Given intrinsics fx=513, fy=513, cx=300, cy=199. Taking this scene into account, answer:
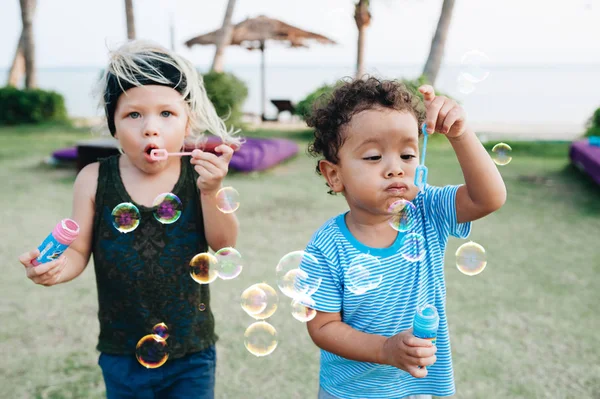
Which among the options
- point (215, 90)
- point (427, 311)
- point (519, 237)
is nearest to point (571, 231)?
point (519, 237)

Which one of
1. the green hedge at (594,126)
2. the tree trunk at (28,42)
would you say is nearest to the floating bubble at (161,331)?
the green hedge at (594,126)

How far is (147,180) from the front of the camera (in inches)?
61.8

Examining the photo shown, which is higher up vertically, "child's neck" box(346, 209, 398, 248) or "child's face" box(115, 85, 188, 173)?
"child's face" box(115, 85, 188, 173)

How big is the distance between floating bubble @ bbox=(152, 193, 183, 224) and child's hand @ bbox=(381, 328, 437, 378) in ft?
2.44

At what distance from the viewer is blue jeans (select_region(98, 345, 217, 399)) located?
4.97 feet

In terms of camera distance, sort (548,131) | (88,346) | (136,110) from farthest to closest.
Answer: (548,131), (88,346), (136,110)

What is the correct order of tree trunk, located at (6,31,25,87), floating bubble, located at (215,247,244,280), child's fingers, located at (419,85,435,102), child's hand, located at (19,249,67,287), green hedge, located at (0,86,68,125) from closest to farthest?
child's fingers, located at (419,85,435,102), child's hand, located at (19,249,67,287), floating bubble, located at (215,247,244,280), green hedge, located at (0,86,68,125), tree trunk, located at (6,31,25,87)

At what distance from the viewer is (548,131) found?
12.5 metres

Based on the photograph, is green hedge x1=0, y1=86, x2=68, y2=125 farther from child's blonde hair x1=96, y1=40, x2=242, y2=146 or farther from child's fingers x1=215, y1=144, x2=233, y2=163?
child's fingers x1=215, y1=144, x2=233, y2=163

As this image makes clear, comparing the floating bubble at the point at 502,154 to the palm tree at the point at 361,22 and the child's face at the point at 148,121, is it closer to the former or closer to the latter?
the child's face at the point at 148,121

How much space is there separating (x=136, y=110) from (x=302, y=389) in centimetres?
141

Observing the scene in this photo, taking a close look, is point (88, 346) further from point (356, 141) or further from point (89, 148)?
point (89, 148)

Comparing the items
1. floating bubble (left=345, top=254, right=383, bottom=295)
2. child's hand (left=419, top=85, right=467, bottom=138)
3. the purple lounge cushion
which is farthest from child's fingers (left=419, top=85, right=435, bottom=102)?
the purple lounge cushion

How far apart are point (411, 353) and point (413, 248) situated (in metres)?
0.34
